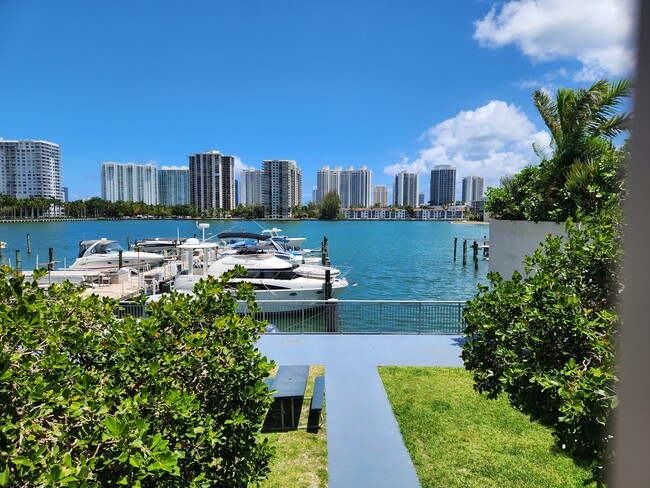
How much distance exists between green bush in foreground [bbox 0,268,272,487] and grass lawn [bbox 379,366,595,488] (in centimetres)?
306

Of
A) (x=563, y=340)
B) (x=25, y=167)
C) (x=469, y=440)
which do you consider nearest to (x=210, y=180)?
(x=25, y=167)

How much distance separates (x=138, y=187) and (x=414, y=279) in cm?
19566

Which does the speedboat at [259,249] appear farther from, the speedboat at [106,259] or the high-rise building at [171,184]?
the high-rise building at [171,184]

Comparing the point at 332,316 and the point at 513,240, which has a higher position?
the point at 513,240

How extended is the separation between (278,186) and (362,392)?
445ft

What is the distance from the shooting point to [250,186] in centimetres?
16350

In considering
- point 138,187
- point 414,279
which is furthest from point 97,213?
point 414,279

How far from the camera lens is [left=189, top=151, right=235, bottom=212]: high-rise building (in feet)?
443

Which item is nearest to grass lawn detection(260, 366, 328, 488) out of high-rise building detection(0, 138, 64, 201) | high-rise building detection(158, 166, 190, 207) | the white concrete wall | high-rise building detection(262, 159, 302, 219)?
the white concrete wall

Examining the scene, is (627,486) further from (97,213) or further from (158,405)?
(97,213)

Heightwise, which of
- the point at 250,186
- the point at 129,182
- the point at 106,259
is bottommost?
the point at 106,259

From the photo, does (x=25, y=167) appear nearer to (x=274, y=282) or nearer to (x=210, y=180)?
(x=210, y=180)

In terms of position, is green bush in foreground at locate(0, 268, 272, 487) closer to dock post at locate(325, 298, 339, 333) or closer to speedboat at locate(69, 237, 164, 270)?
dock post at locate(325, 298, 339, 333)

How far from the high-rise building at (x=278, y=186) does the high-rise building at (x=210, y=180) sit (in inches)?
527
